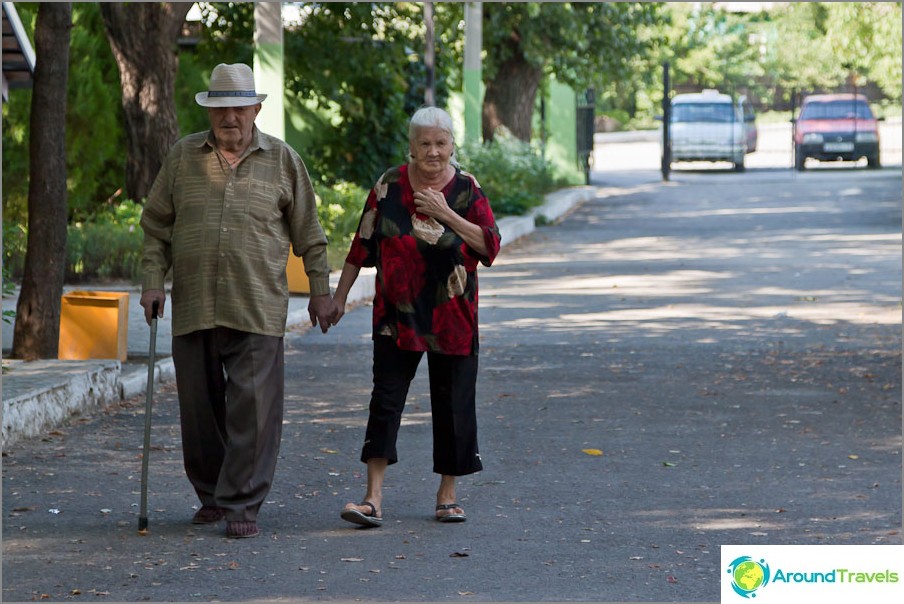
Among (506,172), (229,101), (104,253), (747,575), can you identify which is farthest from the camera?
(506,172)

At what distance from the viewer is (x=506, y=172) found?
2692 centimetres

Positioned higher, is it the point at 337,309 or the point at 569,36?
the point at 569,36

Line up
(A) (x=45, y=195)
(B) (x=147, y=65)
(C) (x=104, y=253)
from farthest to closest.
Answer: (B) (x=147, y=65) < (C) (x=104, y=253) < (A) (x=45, y=195)

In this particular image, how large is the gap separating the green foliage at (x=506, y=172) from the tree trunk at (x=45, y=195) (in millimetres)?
14038

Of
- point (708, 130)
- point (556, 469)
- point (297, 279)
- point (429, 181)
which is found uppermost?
point (708, 130)

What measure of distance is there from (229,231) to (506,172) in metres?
20.7

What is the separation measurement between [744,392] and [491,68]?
889 inches

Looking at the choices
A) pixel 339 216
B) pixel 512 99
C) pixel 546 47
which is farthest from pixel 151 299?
pixel 512 99

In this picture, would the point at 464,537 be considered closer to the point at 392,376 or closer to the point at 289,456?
the point at 392,376

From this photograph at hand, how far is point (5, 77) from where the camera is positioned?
46.3 feet

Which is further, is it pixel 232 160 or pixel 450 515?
A: pixel 450 515

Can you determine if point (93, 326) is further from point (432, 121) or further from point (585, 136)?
point (585, 136)

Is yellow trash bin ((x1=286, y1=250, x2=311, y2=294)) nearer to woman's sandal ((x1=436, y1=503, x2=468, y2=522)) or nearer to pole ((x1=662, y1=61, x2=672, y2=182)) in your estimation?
woman's sandal ((x1=436, y1=503, x2=468, y2=522))

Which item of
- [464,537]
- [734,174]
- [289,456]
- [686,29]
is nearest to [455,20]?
[734,174]
